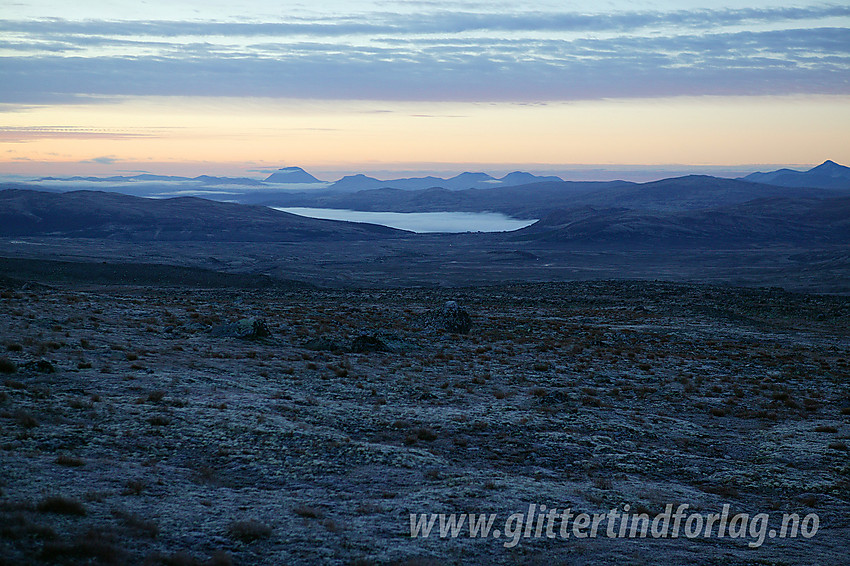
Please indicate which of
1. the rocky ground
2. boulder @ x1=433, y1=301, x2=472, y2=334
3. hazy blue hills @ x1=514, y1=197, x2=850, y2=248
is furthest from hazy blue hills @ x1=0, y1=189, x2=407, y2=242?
the rocky ground

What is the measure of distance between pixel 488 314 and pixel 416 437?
26757 millimetres

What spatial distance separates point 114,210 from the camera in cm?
17688

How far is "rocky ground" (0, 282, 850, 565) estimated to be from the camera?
8.84m

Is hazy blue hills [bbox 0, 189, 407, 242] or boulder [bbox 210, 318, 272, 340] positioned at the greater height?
hazy blue hills [bbox 0, 189, 407, 242]

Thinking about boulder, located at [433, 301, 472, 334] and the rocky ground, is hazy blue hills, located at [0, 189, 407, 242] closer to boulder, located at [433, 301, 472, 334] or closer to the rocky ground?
boulder, located at [433, 301, 472, 334]

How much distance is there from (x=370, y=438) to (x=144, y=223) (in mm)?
174593

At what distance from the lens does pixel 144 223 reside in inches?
6668

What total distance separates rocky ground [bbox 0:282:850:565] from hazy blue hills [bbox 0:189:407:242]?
142959 mm

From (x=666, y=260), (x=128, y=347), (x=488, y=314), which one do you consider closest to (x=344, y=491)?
(x=128, y=347)

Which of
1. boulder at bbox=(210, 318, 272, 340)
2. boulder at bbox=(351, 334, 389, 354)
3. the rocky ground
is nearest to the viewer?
the rocky ground

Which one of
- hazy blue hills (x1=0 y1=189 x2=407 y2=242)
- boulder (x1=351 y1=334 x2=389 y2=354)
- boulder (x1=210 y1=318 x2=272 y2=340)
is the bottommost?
boulder (x1=351 y1=334 x2=389 y2=354)

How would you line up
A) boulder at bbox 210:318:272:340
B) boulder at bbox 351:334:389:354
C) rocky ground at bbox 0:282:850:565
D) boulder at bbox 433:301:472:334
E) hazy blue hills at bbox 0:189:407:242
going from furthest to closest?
hazy blue hills at bbox 0:189:407:242, boulder at bbox 433:301:472:334, boulder at bbox 351:334:389:354, boulder at bbox 210:318:272:340, rocky ground at bbox 0:282:850:565

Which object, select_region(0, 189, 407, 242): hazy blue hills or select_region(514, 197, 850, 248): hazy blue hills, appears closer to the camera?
select_region(0, 189, 407, 242): hazy blue hills

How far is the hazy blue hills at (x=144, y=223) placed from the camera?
156m
